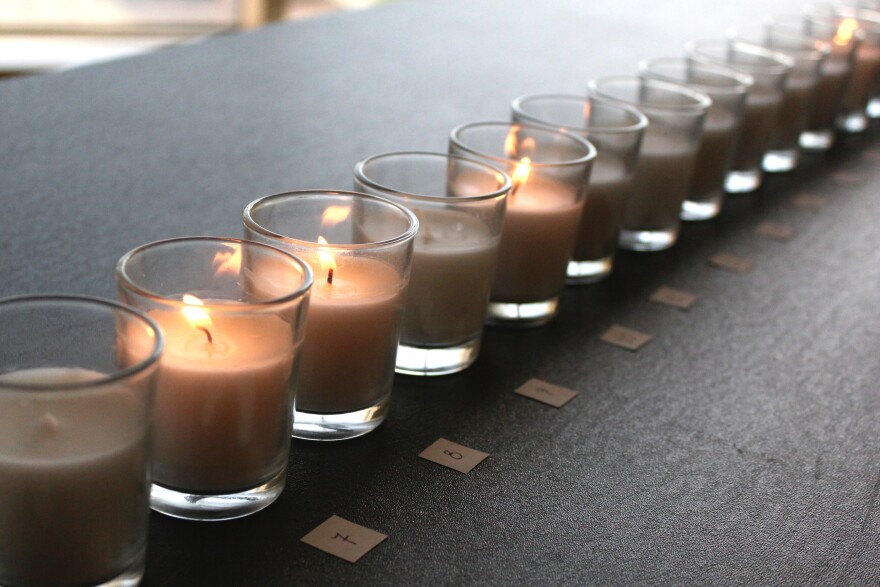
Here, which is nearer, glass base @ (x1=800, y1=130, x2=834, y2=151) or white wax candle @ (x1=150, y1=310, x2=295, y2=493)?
white wax candle @ (x1=150, y1=310, x2=295, y2=493)

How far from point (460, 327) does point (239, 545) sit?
27cm

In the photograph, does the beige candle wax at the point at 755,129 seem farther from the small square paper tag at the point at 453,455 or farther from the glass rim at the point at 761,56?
the small square paper tag at the point at 453,455

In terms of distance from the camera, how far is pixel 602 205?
3.11 feet

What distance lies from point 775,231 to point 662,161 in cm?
26

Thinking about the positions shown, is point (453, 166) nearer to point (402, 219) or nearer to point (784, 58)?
point (402, 219)

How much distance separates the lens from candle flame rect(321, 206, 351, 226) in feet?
2.39

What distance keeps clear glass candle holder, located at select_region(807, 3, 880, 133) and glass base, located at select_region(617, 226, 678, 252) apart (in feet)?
2.06

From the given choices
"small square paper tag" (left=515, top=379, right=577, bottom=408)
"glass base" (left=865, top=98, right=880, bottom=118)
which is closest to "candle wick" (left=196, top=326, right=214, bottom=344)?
"small square paper tag" (left=515, top=379, right=577, bottom=408)

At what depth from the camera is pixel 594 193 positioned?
37.1 inches

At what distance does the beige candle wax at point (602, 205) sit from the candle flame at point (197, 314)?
1.57 feet

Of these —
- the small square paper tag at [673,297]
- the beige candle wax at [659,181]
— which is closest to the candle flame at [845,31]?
the beige candle wax at [659,181]

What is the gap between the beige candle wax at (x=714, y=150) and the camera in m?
1.12

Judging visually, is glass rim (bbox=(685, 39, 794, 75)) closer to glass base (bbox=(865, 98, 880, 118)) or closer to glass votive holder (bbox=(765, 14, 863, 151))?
glass votive holder (bbox=(765, 14, 863, 151))

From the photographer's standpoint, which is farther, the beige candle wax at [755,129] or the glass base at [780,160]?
the glass base at [780,160]
